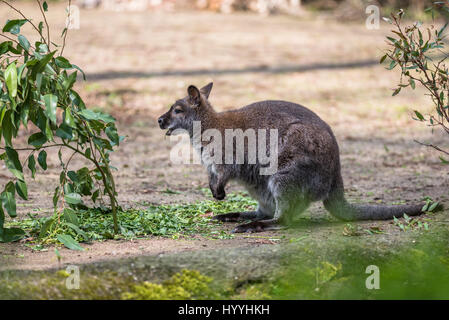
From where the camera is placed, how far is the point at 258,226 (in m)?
4.59

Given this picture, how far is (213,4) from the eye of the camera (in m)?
16.3

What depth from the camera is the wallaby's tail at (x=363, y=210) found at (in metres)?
4.65

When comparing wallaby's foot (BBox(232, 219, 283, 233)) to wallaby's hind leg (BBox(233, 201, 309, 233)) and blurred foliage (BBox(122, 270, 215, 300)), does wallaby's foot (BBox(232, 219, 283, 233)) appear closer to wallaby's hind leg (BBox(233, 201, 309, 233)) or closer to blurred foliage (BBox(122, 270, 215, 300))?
wallaby's hind leg (BBox(233, 201, 309, 233))

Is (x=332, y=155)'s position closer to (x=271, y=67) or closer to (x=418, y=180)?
(x=418, y=180)

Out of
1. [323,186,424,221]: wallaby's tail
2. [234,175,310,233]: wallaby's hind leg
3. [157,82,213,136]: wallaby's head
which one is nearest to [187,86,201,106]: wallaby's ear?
[157,82,213,136]: wallaby's head

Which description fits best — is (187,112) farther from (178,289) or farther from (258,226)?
(178,289)

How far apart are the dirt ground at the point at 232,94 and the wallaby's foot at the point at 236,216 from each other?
45cm

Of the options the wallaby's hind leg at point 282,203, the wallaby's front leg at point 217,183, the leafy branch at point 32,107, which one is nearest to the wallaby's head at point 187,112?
the wallaby's front leg at point 217,183

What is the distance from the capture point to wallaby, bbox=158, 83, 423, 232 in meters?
4.64

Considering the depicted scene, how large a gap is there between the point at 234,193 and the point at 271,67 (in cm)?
620

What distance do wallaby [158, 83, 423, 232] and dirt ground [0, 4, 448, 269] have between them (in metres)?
0.17

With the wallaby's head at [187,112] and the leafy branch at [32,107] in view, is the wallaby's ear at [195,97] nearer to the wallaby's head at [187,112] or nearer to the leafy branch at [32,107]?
the wallaby's head at [187,112]

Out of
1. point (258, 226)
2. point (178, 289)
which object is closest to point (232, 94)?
point (258, 226)
